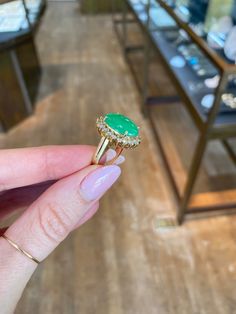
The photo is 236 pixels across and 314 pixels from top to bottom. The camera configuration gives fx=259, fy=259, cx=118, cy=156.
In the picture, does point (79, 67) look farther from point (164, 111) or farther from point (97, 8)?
point (97, 8)

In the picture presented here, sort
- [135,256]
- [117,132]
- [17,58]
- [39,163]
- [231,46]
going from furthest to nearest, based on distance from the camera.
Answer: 1. [17,58]
2. [135,256]
3. [231,46]
4. [39,163]
5. [117,132]

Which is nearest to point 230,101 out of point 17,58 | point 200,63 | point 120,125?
point 200,63

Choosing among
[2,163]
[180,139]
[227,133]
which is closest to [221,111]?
[227,133]

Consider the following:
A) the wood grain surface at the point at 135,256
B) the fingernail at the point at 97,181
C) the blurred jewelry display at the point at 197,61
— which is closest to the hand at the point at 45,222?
the fingernail at the point at 97,181

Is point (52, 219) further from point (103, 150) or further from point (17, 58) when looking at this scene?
point (17, 58)

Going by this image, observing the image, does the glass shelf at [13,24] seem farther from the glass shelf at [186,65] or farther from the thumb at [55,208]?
the thumb at [55,208]

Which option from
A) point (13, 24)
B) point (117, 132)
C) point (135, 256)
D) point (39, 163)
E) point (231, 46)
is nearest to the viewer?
point (117, 132)
